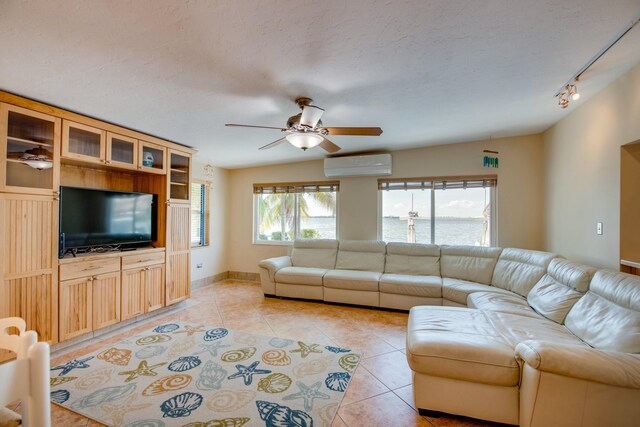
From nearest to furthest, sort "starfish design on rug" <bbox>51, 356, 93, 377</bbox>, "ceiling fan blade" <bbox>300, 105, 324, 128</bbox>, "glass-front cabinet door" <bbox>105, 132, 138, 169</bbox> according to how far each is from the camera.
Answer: "ceiling fan blade" <bbox>300, 105, 324, 128</bbox> → "starfish design on rug" <bbox>51, 356, 93, 377</bbox> → "glass-front cabinet door" <bbox>105, 132, 138, 169</bbox>

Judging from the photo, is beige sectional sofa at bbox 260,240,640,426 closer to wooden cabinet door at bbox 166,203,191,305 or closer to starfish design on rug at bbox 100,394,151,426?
starfish design on rug at bbox 100,394,151,426

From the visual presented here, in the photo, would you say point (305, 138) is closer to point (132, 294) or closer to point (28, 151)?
point (28, 151)

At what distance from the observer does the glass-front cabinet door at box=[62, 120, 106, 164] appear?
2.75 metres

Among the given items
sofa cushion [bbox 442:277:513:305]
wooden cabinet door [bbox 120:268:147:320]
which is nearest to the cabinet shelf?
wooden cabinet door [bbox 120:268:147:320]

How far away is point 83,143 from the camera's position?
9.67ft

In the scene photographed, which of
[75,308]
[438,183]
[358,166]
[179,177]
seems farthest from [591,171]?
[75,308]

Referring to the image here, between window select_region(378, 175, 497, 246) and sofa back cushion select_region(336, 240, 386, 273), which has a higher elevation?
window select_region(378, 175, 497, 246)

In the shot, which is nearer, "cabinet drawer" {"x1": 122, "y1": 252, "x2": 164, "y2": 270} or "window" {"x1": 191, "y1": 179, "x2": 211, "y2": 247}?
"cabinet drawer" {"x1": 122, "y1": 252, "x2": 164, "y2": 270}

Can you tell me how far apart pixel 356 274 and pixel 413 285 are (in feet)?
2.77

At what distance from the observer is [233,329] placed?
3.31 metres

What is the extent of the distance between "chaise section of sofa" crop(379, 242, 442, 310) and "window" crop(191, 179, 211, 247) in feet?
11.2

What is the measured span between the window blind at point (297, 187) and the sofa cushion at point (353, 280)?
165 cm

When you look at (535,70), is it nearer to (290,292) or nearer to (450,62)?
(450,62)

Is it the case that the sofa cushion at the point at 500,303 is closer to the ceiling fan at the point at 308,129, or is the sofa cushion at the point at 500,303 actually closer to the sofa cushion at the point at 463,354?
the sofa cushion at the point at 463,354
